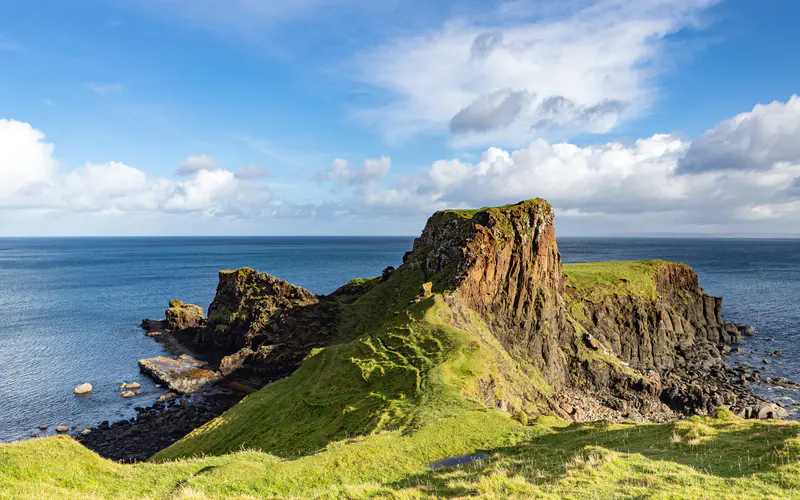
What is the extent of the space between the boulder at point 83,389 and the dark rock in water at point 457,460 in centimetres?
7348

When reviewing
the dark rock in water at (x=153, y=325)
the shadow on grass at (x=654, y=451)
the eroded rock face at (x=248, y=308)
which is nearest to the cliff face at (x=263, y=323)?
the eroded rock face at (x=248, y=308)

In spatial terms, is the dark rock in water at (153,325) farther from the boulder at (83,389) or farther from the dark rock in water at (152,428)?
the dark rock in water at (152,428)

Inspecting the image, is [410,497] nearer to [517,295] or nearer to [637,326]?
[517,295]

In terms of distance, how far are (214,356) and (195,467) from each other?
253 ft

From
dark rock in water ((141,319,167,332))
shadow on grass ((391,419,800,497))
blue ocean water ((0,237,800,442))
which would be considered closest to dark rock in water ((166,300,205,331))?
dark rock in water ((141,319,167,332))

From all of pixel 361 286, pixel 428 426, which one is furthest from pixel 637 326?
pixel 428 426

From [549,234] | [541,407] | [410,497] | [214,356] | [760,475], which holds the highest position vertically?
[549,234]

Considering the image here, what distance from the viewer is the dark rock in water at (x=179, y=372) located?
250 ft

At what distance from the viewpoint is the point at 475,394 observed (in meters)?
41.2

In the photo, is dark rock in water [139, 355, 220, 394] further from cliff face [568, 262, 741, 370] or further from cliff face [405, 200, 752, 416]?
cliff face [568, 262, 741, 370]

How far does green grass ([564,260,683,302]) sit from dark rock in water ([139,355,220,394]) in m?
78.3

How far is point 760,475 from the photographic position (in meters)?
19.0

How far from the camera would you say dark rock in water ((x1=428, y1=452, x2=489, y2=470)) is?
26.6 m

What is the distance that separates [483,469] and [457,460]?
13.5 ft
